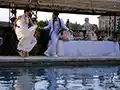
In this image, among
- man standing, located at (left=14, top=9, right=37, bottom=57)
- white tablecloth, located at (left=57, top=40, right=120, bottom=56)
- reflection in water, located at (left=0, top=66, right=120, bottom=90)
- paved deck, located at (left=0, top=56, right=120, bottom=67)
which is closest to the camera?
reflection in water, located at (left=0, top=66, right=120, bottom=90)

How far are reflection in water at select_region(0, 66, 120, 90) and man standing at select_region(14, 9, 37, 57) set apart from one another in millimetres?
2193

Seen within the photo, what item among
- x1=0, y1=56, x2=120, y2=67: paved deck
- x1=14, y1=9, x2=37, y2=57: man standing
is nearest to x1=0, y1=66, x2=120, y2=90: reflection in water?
x1=0, y1=56, x2=120, y2=67: paved deck

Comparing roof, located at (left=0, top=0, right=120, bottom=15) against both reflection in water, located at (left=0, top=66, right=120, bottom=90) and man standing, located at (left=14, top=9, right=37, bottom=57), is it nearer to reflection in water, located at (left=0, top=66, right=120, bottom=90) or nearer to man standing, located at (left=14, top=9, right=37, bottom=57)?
man standing, located at (left=14, top=9, right=37, bottom=57)

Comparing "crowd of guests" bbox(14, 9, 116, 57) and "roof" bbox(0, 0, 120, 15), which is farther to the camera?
"roof" bbox(0, 0, 120, 15)

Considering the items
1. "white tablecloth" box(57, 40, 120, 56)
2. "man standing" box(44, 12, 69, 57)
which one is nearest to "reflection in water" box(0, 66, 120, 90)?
"man standing" box(44, 12, 69, 57)

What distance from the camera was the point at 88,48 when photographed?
1441cm

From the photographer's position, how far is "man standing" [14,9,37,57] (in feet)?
42.9

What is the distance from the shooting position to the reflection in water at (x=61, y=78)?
7.80 metres

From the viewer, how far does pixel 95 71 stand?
10844mm

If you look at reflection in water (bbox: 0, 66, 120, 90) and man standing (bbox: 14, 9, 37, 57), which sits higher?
man standing (bbox: 14, 9, 37, 57)

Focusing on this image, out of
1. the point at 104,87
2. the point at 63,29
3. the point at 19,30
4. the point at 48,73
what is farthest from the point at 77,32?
A: the point at 104,87

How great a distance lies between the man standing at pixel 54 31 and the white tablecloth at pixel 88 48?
22 centimetres

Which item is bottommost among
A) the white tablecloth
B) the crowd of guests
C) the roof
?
the white tablecloth

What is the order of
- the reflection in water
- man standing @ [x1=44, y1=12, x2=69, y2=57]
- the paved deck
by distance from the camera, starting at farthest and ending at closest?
1. man standing @ [x1=44, y1=12, x2=69, y2=57]
2. the paved deck
3. the reflection in water
